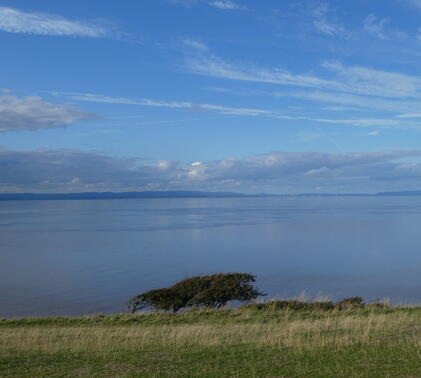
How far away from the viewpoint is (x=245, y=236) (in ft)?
263

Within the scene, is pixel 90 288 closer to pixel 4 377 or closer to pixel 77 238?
pixel 4 377

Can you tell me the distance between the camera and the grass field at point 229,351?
9750 millimetres

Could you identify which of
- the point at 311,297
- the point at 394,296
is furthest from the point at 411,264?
the point at 311,297

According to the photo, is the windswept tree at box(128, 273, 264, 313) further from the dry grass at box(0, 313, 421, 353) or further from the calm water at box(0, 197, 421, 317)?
the dry grass at box(0, 313, 421, 353)

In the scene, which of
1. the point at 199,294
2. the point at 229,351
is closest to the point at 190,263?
the point at 199,294

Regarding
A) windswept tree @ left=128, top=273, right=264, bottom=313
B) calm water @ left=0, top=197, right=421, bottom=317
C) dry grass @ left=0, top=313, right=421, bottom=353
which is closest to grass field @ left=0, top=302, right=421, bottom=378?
dry grass @ left=0, top=313, right=421, bottom=353

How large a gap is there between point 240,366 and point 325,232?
77.2 metres

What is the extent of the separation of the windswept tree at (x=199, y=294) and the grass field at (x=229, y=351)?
1060cm

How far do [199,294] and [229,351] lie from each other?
680 inches

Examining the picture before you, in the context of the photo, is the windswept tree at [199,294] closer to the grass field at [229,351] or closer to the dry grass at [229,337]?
the grass field at [229,351]

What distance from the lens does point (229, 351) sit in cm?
1194

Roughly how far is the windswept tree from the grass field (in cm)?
1060

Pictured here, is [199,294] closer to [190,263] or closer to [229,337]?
[229,337]

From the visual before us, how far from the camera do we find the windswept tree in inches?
1122
